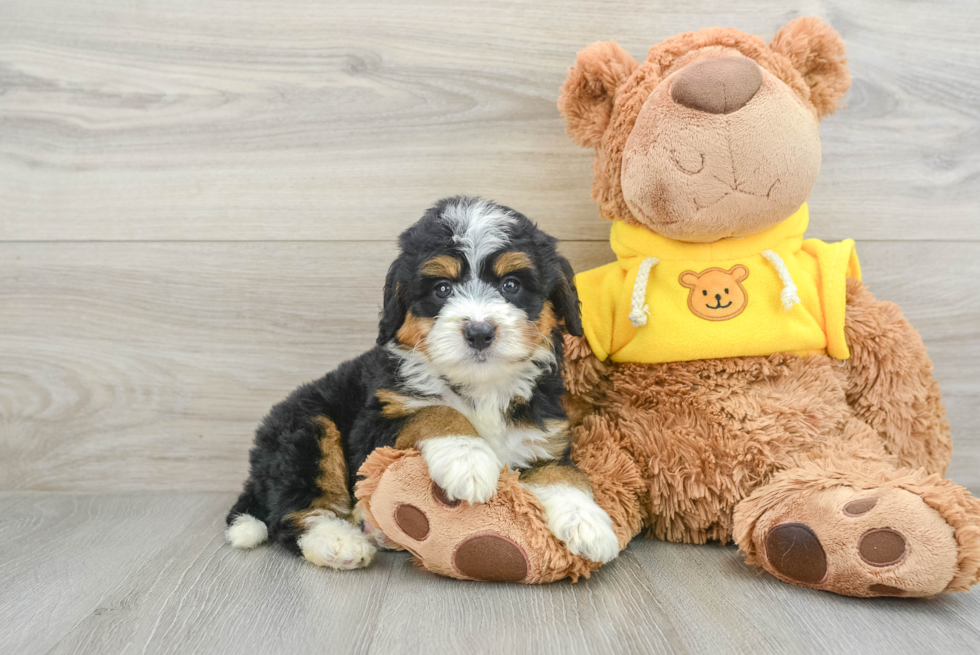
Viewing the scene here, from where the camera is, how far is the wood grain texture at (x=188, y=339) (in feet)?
7.65

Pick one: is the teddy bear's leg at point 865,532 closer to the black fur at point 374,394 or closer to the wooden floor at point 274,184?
the black fur at point 374,394

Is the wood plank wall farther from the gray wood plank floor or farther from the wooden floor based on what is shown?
the gray wood plank floor

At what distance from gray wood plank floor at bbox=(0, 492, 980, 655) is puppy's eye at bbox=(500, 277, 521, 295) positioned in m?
0.67

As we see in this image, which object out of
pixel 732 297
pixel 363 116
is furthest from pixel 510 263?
pixel 363 116

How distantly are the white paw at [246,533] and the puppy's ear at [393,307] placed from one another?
0.68 metres

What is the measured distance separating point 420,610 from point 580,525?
389mm

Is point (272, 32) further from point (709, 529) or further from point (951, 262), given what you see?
point (951, 262)

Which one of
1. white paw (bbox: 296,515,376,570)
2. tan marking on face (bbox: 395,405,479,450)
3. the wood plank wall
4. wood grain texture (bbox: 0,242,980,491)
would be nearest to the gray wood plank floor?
white paw (bbox: 296,515,376,570)

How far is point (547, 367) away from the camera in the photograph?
1.77 meters

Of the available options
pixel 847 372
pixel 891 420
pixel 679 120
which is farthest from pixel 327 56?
pixel 891 420

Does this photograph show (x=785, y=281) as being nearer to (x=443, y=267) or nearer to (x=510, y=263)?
(x=510, y=263)

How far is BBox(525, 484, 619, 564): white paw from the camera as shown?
150cm

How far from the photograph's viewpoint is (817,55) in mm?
1845

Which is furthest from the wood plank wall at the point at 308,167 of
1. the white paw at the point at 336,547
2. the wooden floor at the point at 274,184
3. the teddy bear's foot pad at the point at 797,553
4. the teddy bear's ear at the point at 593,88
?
the teddy bear's foot pad at the point at 797,553
